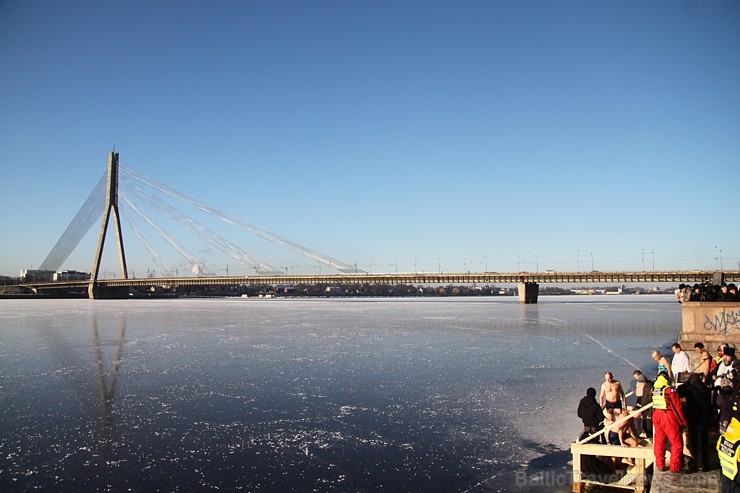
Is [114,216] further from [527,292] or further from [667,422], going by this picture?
[667,422]

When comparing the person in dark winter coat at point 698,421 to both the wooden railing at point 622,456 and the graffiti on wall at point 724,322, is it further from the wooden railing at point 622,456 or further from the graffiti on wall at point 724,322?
the graffiti on wall at point 724,322

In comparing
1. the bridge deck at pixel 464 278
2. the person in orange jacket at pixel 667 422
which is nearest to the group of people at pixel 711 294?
the person in orange jacket at pixel 667 422

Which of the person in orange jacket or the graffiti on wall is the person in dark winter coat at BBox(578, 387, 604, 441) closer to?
the person in orange jacket

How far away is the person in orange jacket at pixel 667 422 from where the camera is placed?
6.40m

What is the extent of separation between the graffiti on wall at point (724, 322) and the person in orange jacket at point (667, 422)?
11.9 metres

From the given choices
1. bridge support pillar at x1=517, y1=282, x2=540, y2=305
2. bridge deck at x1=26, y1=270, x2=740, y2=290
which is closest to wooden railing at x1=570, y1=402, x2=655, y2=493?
bridge deck at x1=26, y1=270, x2=740, y2=290

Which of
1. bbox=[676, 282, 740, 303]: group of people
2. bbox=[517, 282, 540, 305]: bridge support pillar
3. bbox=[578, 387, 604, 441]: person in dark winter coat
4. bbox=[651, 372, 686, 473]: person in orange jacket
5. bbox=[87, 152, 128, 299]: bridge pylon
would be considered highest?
bbox=[87, 152, 128, 299]: bridge pylon

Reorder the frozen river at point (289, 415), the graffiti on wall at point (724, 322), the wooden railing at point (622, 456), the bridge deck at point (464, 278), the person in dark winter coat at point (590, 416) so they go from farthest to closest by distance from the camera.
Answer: the bridge deck at point (464, 278), the graffiti on wall at point (724, 322), the person in dark winter coat at point (590, 416), the frozen river at point (289, 415), the wooden railing at point (622, 456)

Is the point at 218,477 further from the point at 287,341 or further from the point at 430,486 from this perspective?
the point at 287,341

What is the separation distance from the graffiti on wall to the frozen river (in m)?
2.96

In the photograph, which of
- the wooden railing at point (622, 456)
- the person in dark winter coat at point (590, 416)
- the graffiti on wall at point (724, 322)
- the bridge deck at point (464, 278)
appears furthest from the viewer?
the bridge deck at point (464, 278)

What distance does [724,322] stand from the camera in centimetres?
1627

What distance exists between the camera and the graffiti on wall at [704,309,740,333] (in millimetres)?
16094

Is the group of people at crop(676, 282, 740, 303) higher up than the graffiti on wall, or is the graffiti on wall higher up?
the group of people at crop(676, 282, 740, 303)
